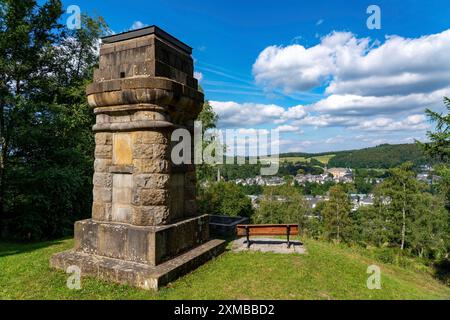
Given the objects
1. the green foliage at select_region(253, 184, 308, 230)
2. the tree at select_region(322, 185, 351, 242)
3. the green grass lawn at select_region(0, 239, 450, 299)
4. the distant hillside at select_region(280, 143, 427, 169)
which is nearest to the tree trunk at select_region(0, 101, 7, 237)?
the green grass lawn at select_region(0, 239, 450, 299)

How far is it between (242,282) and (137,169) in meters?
2.66

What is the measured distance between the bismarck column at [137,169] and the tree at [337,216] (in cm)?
2796

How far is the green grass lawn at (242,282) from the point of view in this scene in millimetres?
4004

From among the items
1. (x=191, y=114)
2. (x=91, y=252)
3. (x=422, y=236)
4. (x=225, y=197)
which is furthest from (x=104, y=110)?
(x=422, y=236)

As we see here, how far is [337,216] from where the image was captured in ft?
99.1

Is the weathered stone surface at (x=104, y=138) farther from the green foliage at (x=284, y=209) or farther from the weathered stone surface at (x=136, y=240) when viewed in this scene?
the green foliage at (x=284, y=209)

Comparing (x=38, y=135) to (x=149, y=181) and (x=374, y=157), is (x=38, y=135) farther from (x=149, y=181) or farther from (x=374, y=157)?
(x=374, y=157)

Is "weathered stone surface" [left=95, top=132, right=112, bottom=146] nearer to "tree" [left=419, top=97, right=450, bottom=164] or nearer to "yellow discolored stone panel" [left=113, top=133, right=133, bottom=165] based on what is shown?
"yellow discolored stone panel" [left=113, top=133, right=133, bottom=165]

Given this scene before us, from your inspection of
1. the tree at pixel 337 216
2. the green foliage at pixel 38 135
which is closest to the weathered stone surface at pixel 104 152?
the green foliage at pixel 38 135

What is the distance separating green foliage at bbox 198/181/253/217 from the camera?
16.3m

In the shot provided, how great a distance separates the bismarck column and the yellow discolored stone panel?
0.06ft

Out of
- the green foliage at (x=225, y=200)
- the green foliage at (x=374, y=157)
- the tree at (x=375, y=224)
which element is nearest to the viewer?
the green foliage at (x=225, y=200)

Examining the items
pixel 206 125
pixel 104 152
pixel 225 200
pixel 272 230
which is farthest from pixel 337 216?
pixel 104 152
